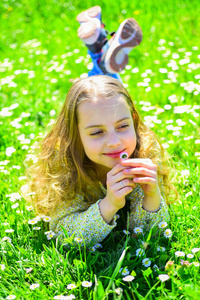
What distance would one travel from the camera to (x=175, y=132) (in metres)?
2.57

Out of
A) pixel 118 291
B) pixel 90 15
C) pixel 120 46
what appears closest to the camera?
pixel 118 291

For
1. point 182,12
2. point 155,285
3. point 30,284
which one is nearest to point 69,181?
point 30,284

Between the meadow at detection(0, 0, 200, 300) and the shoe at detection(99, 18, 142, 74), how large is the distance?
15.6 inches

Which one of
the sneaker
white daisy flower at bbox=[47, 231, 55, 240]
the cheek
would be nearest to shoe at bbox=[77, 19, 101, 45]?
the sneaker

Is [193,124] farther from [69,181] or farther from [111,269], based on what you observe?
[111,269]

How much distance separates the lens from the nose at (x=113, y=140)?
1.71 meters

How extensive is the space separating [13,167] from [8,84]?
53.1 inches

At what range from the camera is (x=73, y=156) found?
194 centimetres

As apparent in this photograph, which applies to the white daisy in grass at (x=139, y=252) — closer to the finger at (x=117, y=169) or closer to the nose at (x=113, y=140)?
the finger at (x=117, y=169)

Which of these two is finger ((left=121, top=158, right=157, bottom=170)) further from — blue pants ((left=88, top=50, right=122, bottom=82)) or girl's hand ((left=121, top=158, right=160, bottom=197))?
blue pants ((left=88, top=50, right=122, bottom=82))

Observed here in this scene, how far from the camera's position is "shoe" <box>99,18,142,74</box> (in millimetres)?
2545

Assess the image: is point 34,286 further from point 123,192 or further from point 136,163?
point 136,163

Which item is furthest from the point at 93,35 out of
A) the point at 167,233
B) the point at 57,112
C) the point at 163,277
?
the point at 163,277

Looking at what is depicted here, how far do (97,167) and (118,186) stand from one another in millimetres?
333
